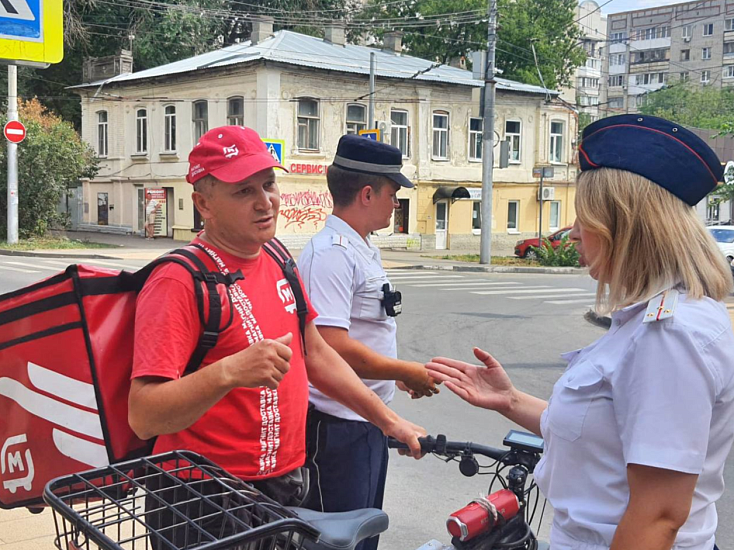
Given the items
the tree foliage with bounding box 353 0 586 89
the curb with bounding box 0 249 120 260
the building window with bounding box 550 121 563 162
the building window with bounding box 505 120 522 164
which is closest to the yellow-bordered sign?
the curb with bounding box 0 249 120 260

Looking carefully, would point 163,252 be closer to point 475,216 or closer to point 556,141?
point 475,216

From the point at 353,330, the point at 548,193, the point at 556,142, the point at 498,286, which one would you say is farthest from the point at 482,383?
the point at 556,142

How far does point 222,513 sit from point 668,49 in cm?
10827

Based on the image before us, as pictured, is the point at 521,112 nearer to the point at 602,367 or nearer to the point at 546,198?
the point at 546,198

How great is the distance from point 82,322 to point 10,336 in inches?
9.7

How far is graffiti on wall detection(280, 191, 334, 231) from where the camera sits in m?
30.4

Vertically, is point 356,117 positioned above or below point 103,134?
above

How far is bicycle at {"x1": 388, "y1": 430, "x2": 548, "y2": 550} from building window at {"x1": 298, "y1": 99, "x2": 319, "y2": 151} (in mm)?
29028

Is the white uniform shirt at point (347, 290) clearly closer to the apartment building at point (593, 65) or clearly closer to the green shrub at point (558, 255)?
the green shrub at point (558, 255)

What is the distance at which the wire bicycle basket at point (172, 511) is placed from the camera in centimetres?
150

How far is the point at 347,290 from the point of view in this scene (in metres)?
3.06

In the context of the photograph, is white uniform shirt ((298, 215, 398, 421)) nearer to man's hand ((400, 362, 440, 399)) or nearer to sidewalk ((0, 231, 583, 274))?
man's hand ((400, 362, 440, 399))

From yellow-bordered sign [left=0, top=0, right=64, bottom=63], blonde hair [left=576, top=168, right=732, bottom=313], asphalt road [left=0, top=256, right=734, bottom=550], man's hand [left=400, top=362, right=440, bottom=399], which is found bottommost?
asphalt road [left=0, top=256, right=734, bottom=550]

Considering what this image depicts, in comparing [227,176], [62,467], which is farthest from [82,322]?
[227,176]
